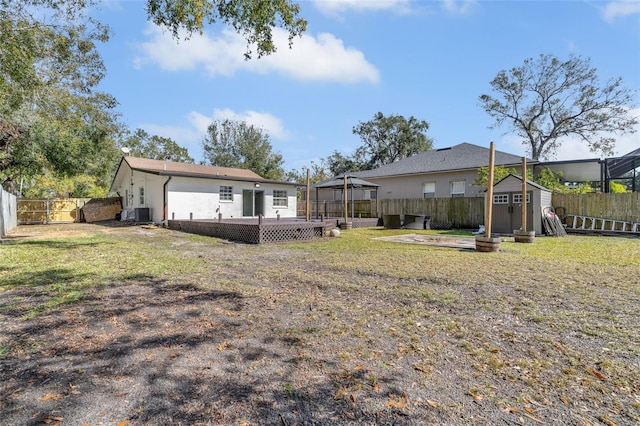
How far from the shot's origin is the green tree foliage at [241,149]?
39.0 meters

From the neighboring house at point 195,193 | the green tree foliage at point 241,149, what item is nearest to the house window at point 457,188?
the neighboring house at point 195,193

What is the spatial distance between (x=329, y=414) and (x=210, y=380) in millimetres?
907

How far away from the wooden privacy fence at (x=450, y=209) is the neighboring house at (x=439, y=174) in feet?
4.39

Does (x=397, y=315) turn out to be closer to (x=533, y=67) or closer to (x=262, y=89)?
(x=262, y=89)

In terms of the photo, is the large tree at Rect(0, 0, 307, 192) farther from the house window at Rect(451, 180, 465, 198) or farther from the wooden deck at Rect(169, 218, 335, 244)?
the house window at Rect(451, 180, 465, 198)

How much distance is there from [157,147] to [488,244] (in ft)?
147

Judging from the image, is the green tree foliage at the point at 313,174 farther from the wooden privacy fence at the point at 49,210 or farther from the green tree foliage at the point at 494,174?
the green tree foliage at the point at 494,174

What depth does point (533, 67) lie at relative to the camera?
89.8 ft

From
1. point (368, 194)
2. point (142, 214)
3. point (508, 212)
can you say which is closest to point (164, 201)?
point (142, 214)

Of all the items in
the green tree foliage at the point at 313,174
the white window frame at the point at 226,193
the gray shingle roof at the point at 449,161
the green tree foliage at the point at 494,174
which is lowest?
the white window frame at the point at 226,193

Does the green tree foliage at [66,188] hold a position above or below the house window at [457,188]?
above

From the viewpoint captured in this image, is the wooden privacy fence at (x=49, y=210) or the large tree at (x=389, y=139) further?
the large tree at (x=389, y=139)

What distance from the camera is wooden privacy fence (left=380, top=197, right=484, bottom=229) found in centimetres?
1717

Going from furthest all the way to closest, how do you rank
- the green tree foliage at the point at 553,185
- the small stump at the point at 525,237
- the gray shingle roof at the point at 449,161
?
the gray shingle roof at the point at 449,161 < the green tree foliage at the point at 553,185 < the small stump at the point at 525,237
